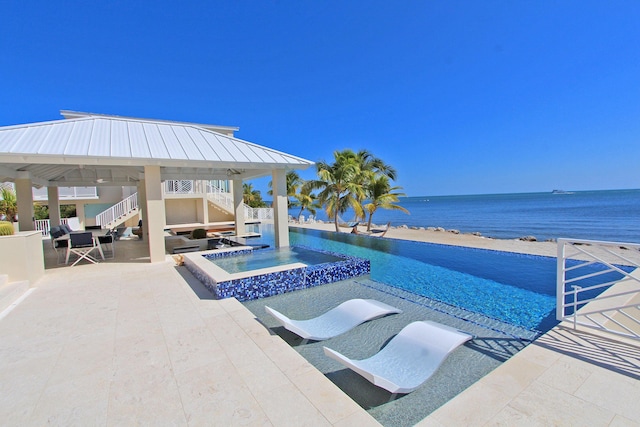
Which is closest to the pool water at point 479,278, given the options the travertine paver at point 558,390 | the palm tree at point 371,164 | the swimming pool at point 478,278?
the swimming pool at point 478,278

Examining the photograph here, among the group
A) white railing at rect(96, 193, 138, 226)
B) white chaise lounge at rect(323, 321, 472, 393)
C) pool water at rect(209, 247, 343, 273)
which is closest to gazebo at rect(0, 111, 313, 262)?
pool water at rect(209, 247, 343, 273)

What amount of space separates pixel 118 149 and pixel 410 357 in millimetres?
8660

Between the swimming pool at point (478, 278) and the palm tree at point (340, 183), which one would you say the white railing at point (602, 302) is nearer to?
the swimming pool at point (478, 278)

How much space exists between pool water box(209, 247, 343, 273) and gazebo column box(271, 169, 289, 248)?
40.1 inches

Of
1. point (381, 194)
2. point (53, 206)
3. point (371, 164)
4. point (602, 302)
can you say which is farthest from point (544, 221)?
point (53, 206)

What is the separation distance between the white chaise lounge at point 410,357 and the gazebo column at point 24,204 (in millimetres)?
12665

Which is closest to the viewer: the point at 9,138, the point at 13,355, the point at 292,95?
the point at 13,355

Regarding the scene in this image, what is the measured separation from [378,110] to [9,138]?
23.1 meters

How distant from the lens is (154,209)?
863 cm

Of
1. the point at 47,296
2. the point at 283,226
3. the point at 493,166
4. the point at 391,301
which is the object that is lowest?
the point at 391,301

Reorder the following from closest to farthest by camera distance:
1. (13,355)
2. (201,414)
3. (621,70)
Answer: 1. (201,414)
2. (13,355)
3. (621,70)

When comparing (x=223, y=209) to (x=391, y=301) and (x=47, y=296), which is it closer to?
(x=47, y=296)

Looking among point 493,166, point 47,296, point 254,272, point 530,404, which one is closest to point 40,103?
point 47,296

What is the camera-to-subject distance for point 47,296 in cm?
581
